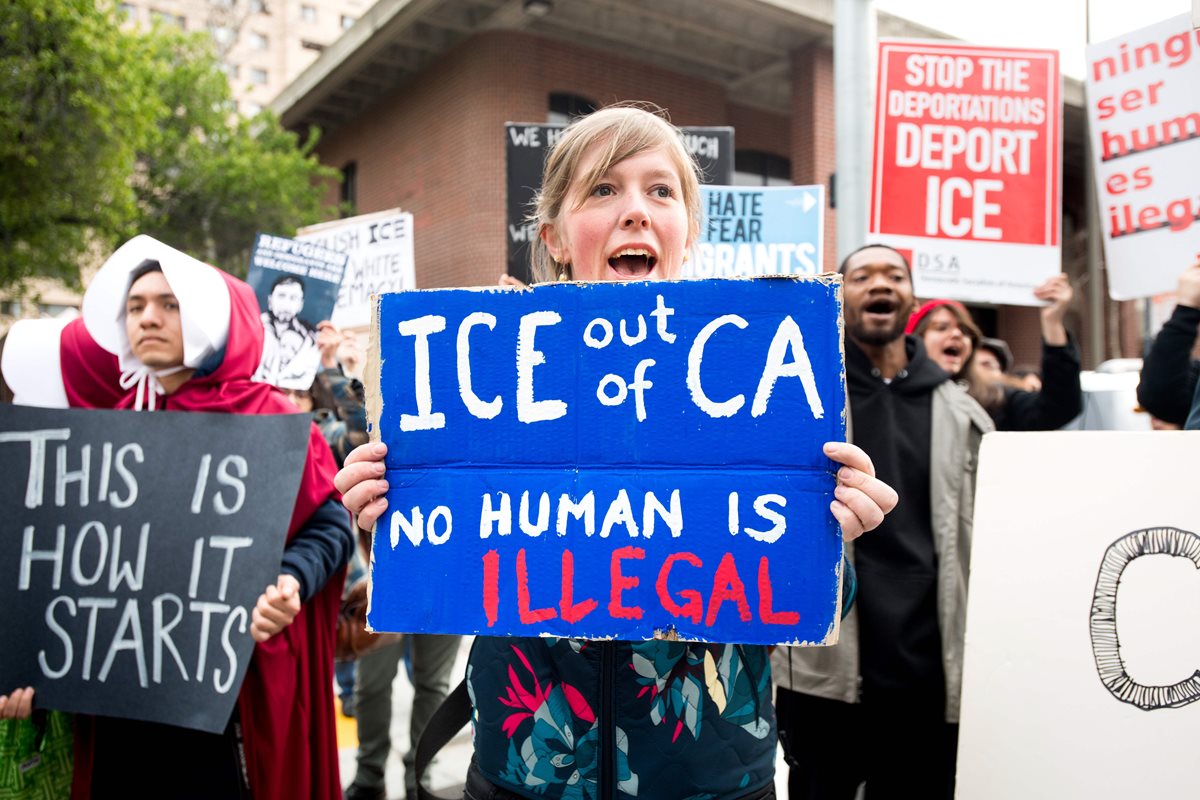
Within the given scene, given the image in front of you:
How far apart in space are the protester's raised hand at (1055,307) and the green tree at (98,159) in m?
11.6

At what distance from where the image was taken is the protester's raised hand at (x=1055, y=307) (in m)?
2.90

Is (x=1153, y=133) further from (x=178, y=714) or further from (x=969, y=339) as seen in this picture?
(x=178, y=714)

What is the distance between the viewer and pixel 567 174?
5.00 ft

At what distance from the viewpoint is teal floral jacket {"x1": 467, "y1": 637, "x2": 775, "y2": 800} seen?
1.27m

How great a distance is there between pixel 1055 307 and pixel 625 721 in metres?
2.50

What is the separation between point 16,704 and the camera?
1.96m

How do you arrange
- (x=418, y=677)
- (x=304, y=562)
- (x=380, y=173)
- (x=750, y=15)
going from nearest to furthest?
1. (x=304, y=562)
2. (x=418, y=677)
3. (x=750, y=15)
4. (x=380, y=173)

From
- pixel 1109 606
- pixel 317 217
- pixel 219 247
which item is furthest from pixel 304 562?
pixel 219 247

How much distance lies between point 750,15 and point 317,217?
1049cm

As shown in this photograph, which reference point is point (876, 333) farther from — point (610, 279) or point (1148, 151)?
point (1148, 151)

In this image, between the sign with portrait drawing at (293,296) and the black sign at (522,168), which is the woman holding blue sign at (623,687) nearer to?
the black sign at (522,168)

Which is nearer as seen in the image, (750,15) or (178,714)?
(178,714)

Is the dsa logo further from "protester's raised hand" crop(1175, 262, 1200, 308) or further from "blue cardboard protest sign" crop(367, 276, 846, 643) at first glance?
"blue cardboard protest sign" crop(367, 276, 846, 643)

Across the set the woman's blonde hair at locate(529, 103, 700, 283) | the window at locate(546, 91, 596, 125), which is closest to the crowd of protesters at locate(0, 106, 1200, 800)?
the woman's blonde hair at locate(529, 103, 700, 283)
